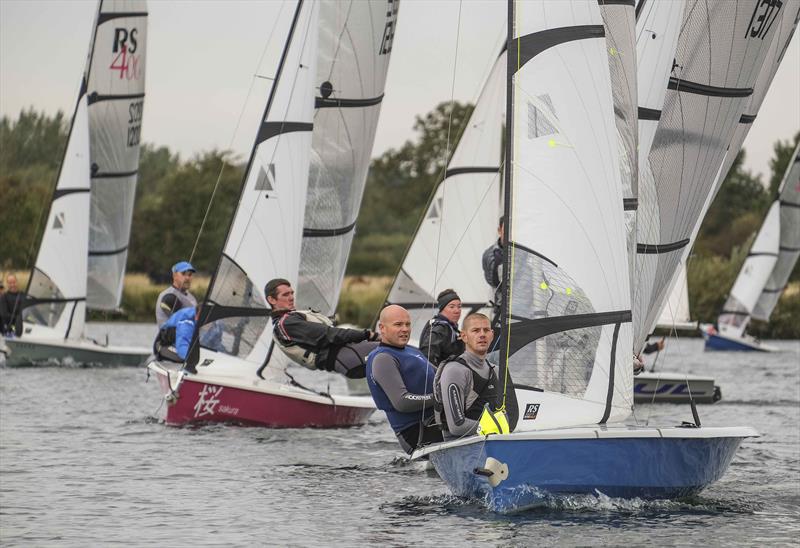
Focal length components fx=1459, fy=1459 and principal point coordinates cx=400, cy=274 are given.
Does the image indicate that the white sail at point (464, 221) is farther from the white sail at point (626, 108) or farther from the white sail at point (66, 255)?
the white sail at point (626, 108)

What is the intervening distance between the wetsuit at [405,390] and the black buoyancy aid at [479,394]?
0.64ft

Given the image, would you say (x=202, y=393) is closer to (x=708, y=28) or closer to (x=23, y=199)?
(x=708, y=28)

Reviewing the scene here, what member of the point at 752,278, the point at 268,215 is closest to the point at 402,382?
the point at 268,215

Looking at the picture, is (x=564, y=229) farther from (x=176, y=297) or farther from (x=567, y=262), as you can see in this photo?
(x=176, y=297)

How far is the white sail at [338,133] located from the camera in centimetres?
1845

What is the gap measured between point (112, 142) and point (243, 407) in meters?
13.0

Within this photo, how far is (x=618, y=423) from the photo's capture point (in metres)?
10.2

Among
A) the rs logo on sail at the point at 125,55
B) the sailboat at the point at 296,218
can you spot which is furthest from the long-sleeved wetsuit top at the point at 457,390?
the rs logo on sail at the point at 125,55

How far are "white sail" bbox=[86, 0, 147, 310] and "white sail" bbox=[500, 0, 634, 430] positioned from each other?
1865 cm

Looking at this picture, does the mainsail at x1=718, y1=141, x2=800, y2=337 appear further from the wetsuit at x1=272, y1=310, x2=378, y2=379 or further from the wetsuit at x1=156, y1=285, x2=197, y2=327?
the wetsuit at x1=272, y1=310, x2=378, y2=379

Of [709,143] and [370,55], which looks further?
Answer: [370,55]

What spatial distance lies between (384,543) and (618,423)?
2078mm

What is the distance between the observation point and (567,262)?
9766 mm

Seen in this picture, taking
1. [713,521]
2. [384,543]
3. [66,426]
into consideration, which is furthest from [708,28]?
[66,426]
